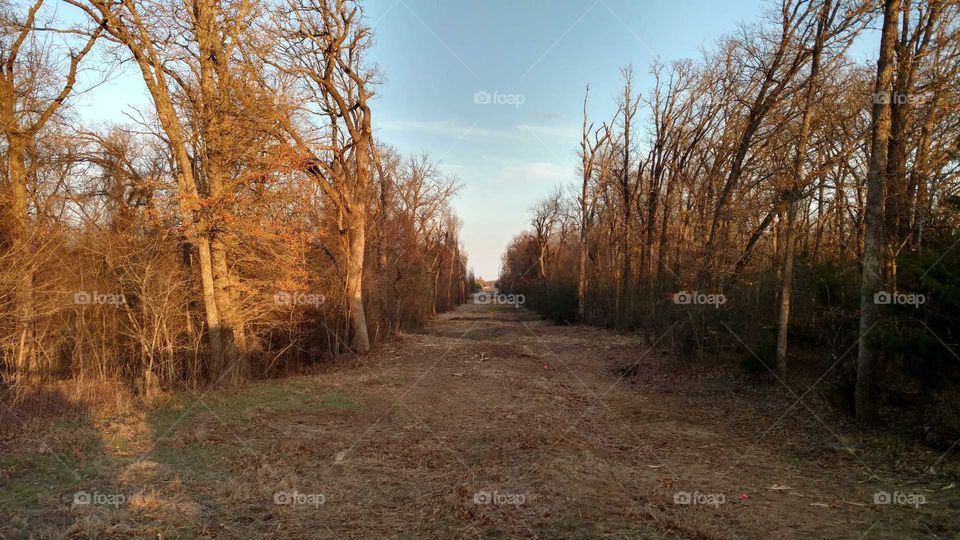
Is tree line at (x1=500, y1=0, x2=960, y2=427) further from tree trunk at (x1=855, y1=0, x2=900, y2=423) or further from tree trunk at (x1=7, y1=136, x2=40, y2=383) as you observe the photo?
tree trunk at (x1=7, y1=136, x2=40, y2=383)

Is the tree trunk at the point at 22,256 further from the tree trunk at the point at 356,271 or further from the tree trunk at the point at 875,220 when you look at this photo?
the tree trunk at the point at 875,220

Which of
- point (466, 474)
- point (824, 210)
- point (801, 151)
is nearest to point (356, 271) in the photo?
point (466, 474)

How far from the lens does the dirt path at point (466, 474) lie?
5324 mm

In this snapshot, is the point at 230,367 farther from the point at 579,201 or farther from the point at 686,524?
the point at 579,201

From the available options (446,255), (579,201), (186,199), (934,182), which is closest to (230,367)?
(186,199)

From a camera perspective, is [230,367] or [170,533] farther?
[230,367]

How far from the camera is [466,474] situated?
23.1ft

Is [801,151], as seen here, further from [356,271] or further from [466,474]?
[356,271]

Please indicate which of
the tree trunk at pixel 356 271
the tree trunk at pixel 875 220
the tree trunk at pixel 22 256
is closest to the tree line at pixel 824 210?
the tree trunk at pixel 875 220

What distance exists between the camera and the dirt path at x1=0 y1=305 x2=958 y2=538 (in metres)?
5.32

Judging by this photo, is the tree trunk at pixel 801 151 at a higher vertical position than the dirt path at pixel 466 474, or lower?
higher

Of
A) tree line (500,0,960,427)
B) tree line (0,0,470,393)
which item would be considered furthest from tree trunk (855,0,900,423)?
tree line (0,0,470,393)

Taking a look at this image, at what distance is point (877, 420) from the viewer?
8.85 m

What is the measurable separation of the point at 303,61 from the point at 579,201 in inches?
889
